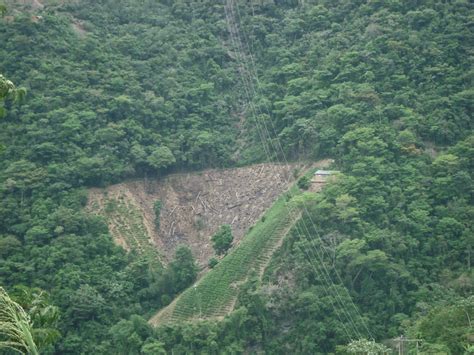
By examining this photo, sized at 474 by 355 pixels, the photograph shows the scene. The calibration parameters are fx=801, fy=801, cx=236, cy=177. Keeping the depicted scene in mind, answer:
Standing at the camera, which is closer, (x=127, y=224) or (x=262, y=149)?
(x=127, y=224)

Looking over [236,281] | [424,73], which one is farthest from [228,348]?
[424,73]

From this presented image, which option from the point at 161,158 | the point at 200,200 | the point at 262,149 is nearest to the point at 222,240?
the point at 200,200

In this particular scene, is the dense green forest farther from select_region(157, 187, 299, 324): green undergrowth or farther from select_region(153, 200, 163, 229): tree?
select_region(153, 200, 163, 229): tree

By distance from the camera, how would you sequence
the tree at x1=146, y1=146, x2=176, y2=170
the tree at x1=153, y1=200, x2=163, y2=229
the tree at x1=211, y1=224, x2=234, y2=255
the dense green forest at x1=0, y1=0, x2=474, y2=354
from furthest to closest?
the tree at x1=146, y1=146, x2=176, y2=170 → the tree at x1=153, y1=200, x2=163, y2=229 → the tree at x1=211, y1=224, x2=234, y2=255 → the dense green forest at x1=0, y1=0, x2=474, y2=354

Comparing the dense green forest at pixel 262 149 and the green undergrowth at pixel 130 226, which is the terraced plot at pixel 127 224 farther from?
the dense green forest at pixel 262 149

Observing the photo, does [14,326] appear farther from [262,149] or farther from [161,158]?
[262,149]

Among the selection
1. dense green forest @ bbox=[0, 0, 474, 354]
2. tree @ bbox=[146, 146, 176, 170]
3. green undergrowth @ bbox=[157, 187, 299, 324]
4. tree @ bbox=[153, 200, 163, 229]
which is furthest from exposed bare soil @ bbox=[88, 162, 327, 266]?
green undergrowth @ bbox=[157, 187, 299, 324]
